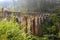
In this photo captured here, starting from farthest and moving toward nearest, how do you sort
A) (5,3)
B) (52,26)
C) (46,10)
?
(46,10), (52,26), (5,3)

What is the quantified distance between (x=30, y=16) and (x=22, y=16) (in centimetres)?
21

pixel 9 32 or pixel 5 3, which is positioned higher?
pixel 5 3

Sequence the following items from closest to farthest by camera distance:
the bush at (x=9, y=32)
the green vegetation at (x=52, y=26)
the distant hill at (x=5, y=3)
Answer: the bush at (x=9, y=32), the distant hill at (x=5, y=3), the green vegetation at (x=52, y=26)

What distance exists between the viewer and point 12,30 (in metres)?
2.02

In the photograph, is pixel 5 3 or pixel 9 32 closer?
pixel 9 32

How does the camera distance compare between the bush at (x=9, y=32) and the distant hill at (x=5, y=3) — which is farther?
the distant hill at (x=5, y=3)

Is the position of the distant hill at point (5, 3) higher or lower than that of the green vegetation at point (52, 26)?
higher

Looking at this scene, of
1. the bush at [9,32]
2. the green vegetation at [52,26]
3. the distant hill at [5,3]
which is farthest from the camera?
the green vegetation at [52,26]

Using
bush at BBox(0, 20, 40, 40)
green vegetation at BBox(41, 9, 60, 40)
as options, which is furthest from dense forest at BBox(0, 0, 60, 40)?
bush at BBox(0, 20, 40, 40)

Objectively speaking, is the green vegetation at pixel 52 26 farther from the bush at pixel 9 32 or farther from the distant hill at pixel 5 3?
the bush at pixel 9 32

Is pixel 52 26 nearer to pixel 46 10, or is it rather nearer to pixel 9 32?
pixel 46 10

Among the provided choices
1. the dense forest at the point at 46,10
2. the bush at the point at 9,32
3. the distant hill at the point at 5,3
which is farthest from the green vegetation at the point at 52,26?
the bush at the point at 9,32

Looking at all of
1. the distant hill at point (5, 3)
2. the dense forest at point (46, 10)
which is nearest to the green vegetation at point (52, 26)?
the dense forest at point (46, 10)

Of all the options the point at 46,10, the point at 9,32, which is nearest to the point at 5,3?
the point at 46,10
